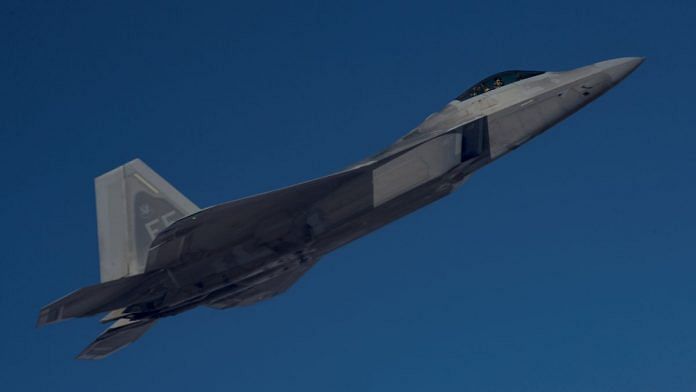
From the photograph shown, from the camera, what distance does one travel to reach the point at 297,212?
2178 centimetres

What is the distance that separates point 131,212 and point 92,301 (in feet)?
11.4

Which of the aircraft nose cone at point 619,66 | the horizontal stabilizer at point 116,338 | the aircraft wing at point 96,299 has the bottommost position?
the horizontal stabilizer at point 116,338

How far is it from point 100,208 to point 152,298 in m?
3.38

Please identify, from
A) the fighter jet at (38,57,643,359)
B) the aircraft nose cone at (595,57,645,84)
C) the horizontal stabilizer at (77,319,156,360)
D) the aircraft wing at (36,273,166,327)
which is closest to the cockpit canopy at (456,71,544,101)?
the fighter jet at (38,57,643,359)

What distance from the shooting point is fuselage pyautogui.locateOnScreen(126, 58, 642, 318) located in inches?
854

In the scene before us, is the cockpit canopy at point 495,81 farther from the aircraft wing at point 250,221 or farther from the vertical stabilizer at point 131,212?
the vertical stabilizer at point 131,212

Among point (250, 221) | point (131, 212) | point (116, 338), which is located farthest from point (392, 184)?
point (116, 338)

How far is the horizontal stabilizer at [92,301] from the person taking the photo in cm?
2059

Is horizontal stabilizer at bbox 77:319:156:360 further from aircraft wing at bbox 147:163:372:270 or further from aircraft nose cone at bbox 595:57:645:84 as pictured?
aircraft nose cone at bbox 595:57:645:84

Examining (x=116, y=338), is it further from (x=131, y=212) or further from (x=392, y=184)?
(x=392, y=184)

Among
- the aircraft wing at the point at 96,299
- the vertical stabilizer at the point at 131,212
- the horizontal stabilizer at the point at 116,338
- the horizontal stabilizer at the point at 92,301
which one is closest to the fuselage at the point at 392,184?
the aircraft wing at the point at 96,299

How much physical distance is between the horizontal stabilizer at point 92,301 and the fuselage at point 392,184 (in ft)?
2.25

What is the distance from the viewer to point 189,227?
20844 mm

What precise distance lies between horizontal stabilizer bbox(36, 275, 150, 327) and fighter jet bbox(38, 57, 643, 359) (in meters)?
0.03
